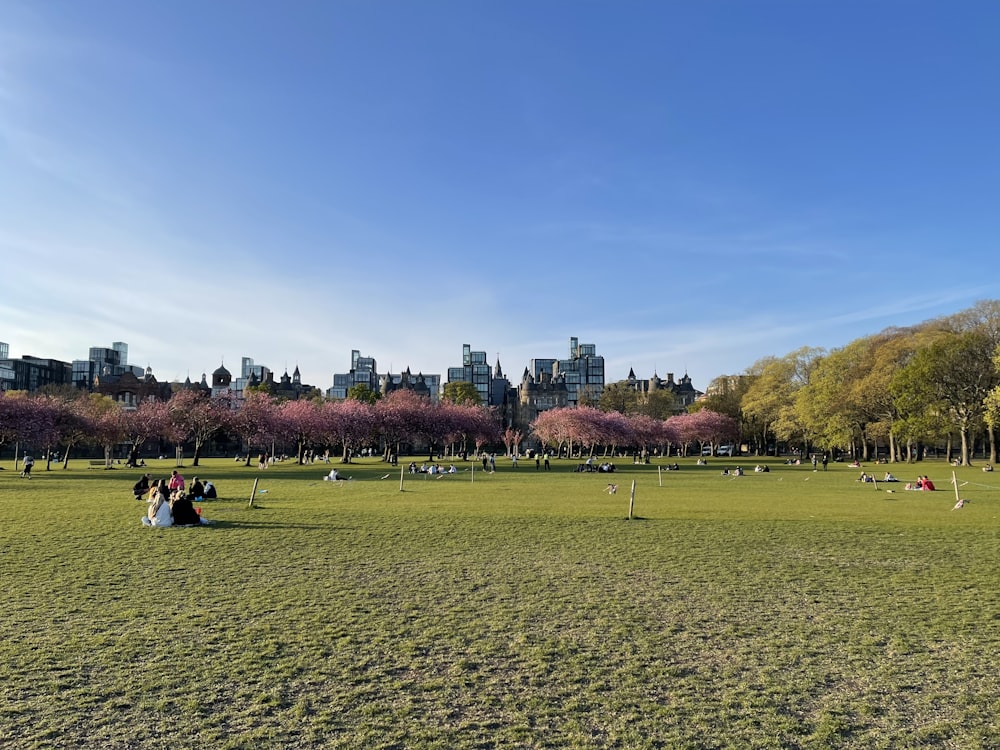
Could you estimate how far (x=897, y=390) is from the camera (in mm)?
67812

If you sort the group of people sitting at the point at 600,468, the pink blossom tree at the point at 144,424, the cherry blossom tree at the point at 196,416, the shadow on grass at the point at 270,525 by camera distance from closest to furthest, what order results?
the shadow on grass at the point at 270,525, the group of people sitting at the point at 600,468, the pink blossom tree at the point at 144,424, the cherry blossom tree at the point at 196,416

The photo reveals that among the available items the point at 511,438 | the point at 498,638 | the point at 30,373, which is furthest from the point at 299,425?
the point at 30,373

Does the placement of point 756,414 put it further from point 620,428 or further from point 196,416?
point 196,416

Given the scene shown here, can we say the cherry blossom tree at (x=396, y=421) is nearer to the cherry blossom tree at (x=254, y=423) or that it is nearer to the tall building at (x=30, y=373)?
the cherry blossom tree at (x=254, y=423)

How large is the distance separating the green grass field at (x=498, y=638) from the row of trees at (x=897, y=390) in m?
51.5

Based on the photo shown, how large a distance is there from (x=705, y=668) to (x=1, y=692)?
784 centimetres

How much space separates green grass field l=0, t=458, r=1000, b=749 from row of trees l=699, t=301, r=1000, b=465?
51.5m

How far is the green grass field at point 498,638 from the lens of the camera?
6.68m

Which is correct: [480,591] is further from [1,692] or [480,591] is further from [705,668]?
[1,692]

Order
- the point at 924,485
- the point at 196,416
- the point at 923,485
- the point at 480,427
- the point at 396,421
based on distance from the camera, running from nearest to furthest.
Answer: the point at 924,485
the point at 923,485
the point at 196,416
the point at 396,421
the point at 480,427

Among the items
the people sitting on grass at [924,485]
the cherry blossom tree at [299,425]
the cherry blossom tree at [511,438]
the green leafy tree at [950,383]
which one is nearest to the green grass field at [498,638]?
the people sitting on grass at [924,485]

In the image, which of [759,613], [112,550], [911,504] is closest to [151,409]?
[112,550]

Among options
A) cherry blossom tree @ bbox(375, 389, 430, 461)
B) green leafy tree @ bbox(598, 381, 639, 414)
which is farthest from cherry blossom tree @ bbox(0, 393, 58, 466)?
green leafy tree @ bbox(598, 381, 639, 414)

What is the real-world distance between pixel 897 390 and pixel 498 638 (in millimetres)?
70089
